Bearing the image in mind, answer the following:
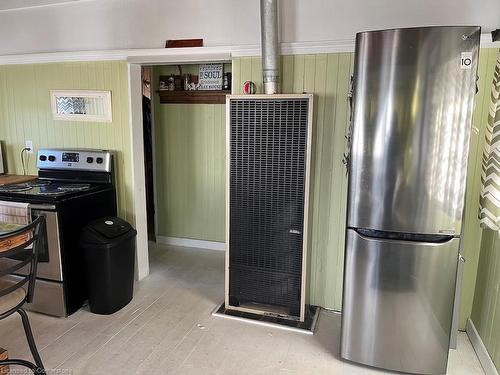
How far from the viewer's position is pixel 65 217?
2648 millimetres

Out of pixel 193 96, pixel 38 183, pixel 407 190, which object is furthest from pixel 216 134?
pixel 407 190

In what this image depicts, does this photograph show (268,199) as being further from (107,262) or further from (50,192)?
(50,192)

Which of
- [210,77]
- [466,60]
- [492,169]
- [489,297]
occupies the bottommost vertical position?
[489,297]

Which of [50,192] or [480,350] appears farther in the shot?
[50,192]

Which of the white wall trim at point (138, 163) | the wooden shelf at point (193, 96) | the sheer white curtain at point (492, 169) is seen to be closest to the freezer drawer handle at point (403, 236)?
the sheer white curtain at point (492, 169)

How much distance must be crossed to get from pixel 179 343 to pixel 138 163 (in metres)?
1.57

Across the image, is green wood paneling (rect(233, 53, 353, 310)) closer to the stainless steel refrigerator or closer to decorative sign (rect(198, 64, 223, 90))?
the stainless steel refrigerator

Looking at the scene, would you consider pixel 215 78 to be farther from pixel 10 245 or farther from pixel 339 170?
pixel 10 245

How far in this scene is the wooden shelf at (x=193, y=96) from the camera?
3.85m

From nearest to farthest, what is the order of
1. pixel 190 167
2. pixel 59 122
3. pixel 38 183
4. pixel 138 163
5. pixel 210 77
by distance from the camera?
pixel 38 183
pixel 138 163
pixel 59 122
pixel 210 77
pixel 190 167

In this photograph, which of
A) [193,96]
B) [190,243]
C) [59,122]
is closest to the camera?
[59,122]

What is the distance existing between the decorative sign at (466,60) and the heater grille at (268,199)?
0.89 meters

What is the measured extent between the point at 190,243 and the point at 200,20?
250 centimetres

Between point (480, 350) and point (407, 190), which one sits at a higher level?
point (407, 190)
